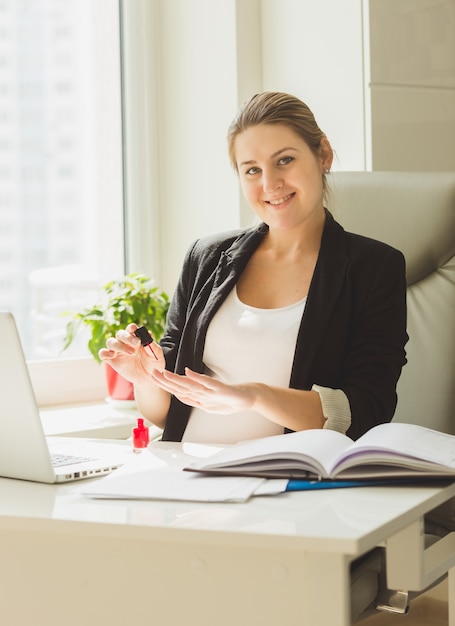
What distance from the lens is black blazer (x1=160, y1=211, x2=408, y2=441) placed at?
1.76 m

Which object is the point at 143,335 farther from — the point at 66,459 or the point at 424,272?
the point at 424,272

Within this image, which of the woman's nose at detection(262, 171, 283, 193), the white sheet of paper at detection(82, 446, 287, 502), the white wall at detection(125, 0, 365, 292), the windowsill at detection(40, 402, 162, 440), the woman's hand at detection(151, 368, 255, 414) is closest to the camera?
the white sheet of paper at detection(82, 446, 287, 502)

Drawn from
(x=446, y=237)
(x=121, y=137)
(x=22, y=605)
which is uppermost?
(x=121, y=137)

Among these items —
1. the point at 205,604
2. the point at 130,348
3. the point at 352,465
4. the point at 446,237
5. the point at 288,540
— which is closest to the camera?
the point at 288,540

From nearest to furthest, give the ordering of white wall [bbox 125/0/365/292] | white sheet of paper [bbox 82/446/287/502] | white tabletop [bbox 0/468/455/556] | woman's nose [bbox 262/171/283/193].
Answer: white tabletop [bbox 0/468/455/556], white sheet of paper [bbox 82/446/287/502], woman's nose [bbox 262/171/283/193], white wall [bbox 125/0/365/292]

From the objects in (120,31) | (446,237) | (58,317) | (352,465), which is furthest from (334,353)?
(120,31)

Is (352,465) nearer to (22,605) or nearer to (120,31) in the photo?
(22,605)

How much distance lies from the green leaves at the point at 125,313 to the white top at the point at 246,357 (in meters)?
0.69

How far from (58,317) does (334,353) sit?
1256 millimetres

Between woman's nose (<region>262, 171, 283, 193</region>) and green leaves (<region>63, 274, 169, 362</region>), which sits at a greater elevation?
woman's nose (<region>262, 171, 283, 193</region>)

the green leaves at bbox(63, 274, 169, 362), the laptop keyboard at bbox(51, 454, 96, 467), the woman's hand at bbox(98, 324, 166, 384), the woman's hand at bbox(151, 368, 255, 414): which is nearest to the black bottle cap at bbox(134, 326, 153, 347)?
the woman's hand at bbox(98, 324, 166, 384)

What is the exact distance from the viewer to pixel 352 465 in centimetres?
124

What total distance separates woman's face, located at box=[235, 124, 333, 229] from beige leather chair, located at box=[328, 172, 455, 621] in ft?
0.59

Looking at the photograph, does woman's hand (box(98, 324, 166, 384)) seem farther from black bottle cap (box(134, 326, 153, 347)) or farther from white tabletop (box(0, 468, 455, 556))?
white tabletop (box(0, 468, 455, 556))
